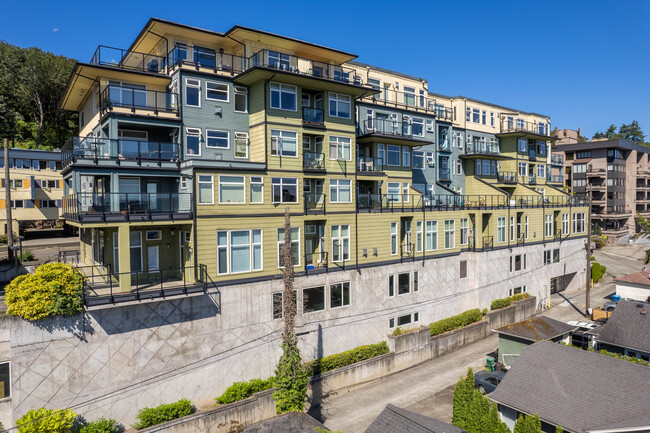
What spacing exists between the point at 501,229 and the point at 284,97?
24.7 m

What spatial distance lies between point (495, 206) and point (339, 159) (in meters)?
18.4

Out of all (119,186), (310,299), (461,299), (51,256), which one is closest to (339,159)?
(310,299)

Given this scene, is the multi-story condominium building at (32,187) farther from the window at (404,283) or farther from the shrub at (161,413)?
the window at (404,283)


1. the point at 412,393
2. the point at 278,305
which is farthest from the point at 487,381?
the point at 278,305

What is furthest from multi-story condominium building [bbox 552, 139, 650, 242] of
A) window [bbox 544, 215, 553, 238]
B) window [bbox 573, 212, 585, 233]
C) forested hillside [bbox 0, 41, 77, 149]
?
forested hillside [bbox 0, 41, 77, 149]

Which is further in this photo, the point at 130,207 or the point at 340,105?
the point at 340,105

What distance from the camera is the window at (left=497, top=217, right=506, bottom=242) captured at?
38.5 m

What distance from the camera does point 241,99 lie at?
26234mm

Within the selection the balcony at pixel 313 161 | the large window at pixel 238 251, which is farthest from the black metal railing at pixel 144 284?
the balcony at pixel 313 161

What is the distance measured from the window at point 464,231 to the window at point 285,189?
17484 mm

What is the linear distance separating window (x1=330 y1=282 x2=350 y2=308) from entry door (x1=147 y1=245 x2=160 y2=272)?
34.8 ft

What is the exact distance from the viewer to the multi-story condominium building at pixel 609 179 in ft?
237

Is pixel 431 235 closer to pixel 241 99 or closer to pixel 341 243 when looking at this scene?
pixel 341 243

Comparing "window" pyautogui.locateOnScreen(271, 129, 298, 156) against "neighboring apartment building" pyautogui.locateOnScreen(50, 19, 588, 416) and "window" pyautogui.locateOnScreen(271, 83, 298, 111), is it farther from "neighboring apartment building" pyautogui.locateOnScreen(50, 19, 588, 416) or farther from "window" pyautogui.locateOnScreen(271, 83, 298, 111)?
"window" pyautogui.locateOnScreen(271, 83, 298, 111)
